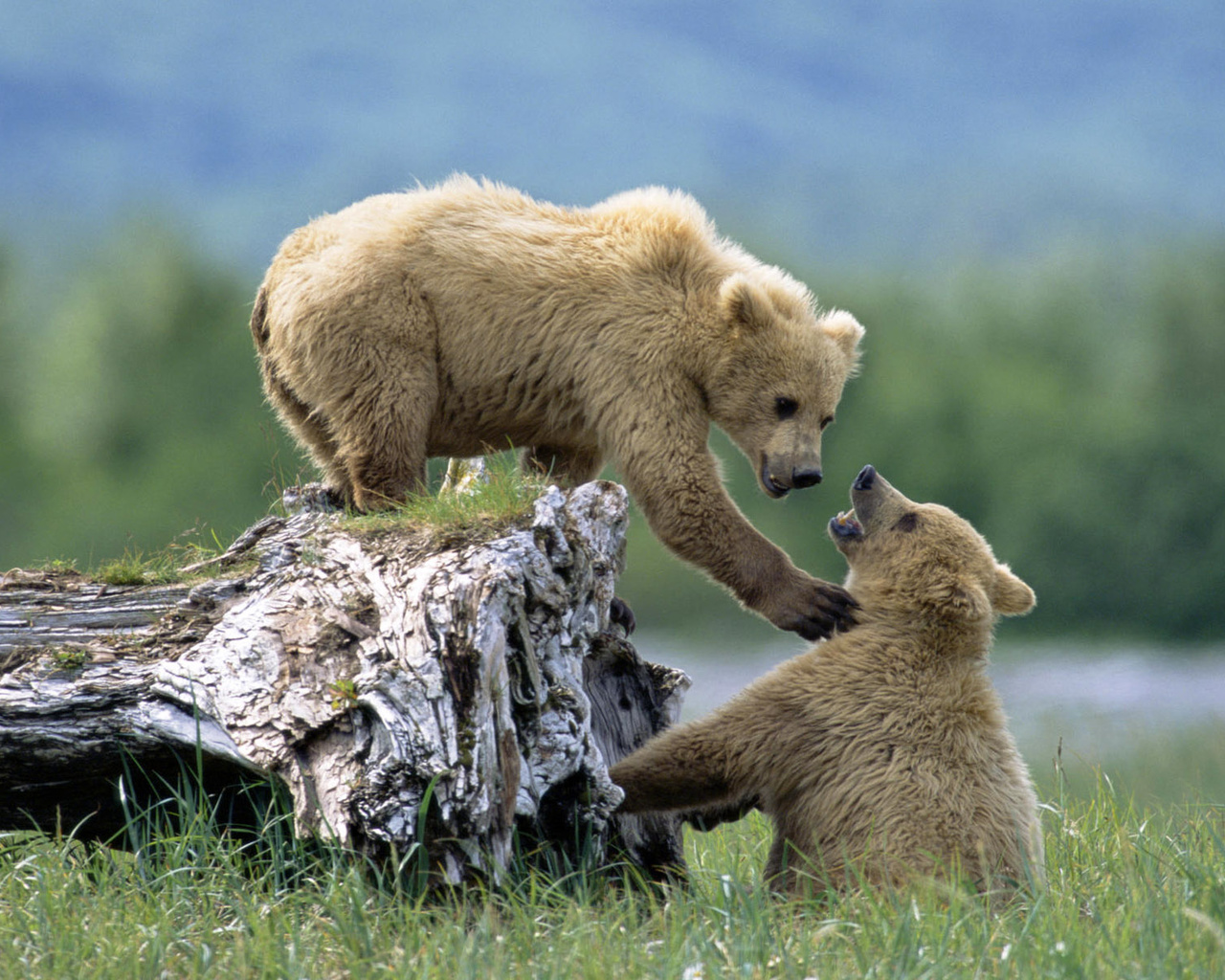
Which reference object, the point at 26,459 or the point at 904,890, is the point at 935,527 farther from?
the point at 26,459

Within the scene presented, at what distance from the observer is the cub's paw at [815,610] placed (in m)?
5.28

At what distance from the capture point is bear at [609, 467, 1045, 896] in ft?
14.8

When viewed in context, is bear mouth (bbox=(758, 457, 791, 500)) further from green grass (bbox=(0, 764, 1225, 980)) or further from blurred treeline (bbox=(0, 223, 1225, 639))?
blurred treeline (bbox=(0, 223, 1225, 639))

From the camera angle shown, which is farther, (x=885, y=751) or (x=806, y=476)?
(x=806, y=476)

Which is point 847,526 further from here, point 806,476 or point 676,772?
point 676,772

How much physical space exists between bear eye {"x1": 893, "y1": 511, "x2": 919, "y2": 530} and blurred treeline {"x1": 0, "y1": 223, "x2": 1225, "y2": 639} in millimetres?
23150

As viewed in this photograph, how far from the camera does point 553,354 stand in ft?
19.4

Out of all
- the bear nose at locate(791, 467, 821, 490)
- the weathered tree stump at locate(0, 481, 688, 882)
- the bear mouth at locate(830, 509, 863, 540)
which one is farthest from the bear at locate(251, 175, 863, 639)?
the weathered tree stump at locate(0, 481, 688, 882)

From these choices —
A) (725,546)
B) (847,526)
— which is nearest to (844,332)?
(847,526)

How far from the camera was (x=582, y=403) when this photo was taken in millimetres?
5980

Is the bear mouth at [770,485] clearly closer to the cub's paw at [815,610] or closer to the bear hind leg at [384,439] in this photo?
the cub's paw at [815,610]

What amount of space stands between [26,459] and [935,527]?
49.2 m

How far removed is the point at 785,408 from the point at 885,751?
6.29 ft

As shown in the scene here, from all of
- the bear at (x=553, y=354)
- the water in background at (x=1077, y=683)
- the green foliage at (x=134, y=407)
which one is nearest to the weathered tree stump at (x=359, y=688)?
the bear at (x=553, y=354)
